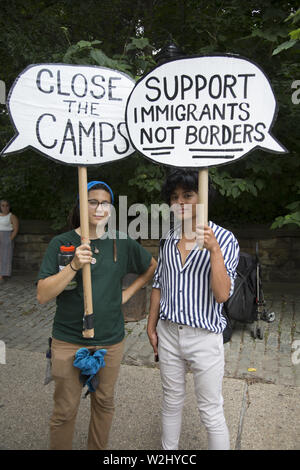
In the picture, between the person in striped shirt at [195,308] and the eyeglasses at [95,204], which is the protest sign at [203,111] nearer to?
the person in striped shirt at [195,308]

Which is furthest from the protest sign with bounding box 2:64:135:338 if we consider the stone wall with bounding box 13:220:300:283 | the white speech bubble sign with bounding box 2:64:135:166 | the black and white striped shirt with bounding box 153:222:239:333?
the stone wall with bounding box 13:220:300:283

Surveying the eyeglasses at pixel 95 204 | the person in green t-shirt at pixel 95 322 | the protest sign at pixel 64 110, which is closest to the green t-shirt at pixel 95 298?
the person in green t-shirt at pixel 95 322

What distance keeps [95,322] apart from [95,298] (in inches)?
5.3

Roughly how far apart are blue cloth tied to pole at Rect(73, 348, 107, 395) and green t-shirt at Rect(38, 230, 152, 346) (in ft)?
0.22

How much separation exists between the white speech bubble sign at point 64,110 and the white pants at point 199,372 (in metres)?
1.11

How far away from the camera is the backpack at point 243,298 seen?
4.66 metres

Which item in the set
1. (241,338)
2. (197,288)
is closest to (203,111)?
(197,288)

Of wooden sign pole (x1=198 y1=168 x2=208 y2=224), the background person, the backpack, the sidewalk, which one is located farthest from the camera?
the background person

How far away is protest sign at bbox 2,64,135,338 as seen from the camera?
2.34 meters

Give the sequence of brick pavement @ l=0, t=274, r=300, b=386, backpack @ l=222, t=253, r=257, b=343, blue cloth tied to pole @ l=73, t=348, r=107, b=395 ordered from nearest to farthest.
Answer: blue cloth tied to pole @ l=73, t=348, r=107, b=395, brick pavement @ l=0, t=274, r=300, b=386, backpack @ l=222, t=253, r=257, b=343

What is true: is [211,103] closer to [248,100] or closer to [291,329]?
[248,100]

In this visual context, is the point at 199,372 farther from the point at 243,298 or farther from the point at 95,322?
the point at 243,298

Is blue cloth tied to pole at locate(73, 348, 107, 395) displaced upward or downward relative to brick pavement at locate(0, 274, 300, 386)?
upward

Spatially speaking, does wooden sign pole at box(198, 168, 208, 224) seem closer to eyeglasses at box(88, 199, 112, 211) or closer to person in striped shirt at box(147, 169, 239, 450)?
person in striped shirt at box(147, 169, 239, 450)
